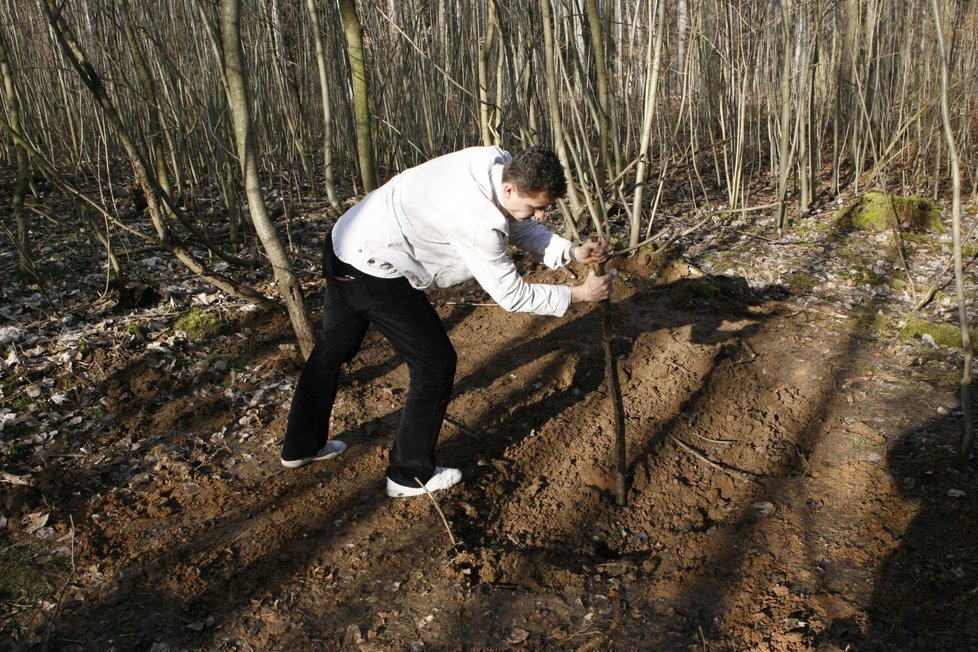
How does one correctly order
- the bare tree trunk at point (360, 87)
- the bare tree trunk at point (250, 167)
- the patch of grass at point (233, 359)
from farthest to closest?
the bare tree trunk at point (360, 87)
the patch of grass at point (233, 359)
the bare tree trunk at point (250, 167)

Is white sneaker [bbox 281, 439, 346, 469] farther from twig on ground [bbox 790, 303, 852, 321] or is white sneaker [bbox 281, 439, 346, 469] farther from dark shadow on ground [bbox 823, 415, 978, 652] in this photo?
twig on ground [bbox 790, 303, 852, 321]

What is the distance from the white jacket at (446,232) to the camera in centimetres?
234

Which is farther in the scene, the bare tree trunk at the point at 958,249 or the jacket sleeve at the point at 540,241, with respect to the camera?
the jacket sleeve at the point at 540,241

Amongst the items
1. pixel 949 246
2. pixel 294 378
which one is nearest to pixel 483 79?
pixel 294 378

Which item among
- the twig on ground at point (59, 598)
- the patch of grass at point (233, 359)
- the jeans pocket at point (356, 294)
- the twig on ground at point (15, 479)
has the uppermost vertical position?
the jeans pocket at point (356, 294)

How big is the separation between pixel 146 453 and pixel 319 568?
4.43 feet

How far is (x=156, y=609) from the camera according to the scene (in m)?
2.36

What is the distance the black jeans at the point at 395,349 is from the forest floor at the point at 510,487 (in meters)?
0.21

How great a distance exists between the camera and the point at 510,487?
309 centimetres

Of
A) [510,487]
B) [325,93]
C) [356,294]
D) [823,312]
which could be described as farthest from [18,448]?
[823,312]

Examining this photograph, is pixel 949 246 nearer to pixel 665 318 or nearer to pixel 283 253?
pixel 665 318

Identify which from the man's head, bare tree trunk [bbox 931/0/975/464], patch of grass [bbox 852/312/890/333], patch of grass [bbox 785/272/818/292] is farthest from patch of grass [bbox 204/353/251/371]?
patch of grass [bbox 785/272/818/292]

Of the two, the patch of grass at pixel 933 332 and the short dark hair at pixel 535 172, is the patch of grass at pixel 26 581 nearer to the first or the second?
the short dark hair at pixel 535 172

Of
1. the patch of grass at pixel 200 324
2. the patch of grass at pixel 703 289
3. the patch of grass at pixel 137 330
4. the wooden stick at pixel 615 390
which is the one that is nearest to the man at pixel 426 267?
the wooden stick at pixel 615 390
